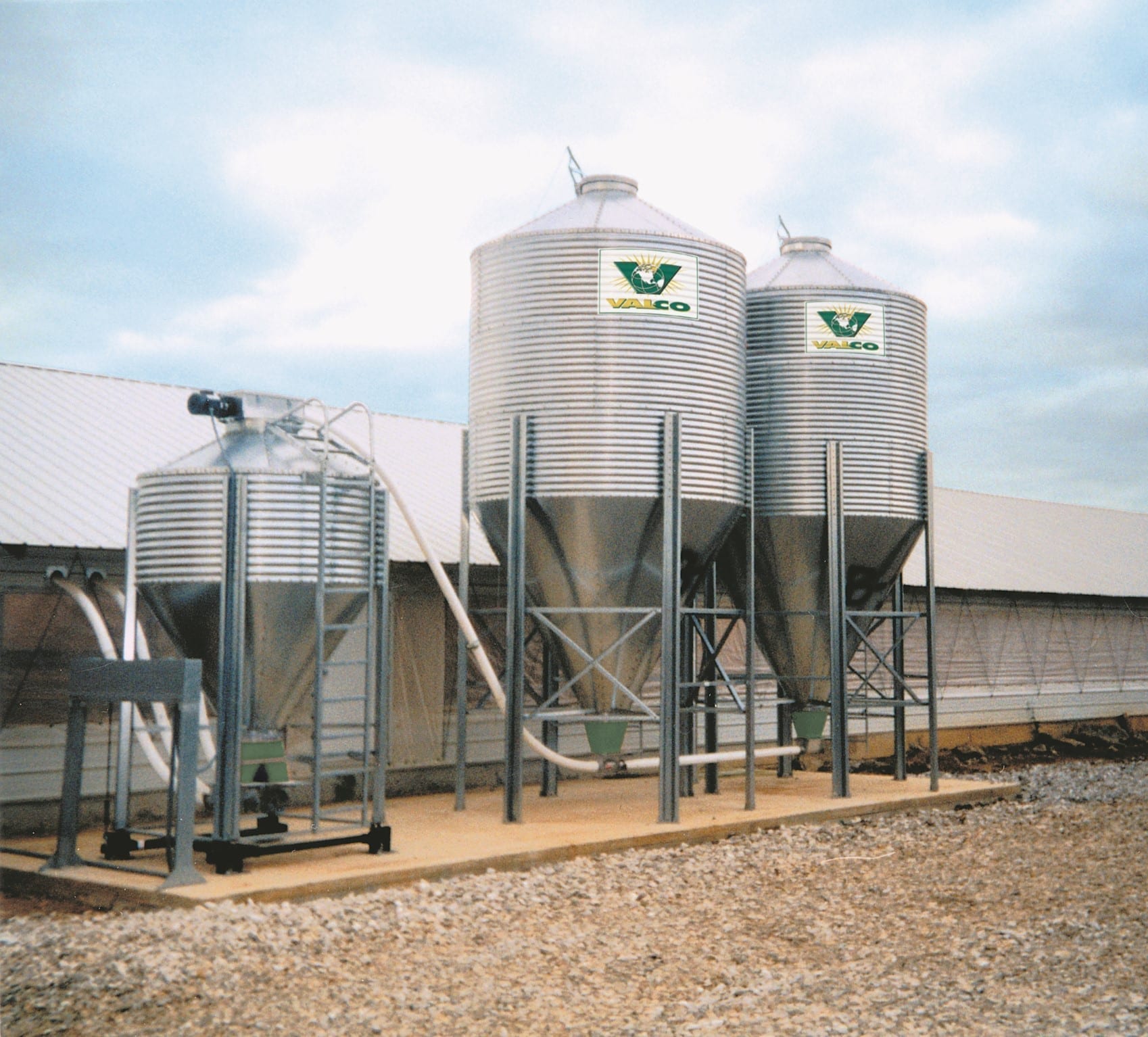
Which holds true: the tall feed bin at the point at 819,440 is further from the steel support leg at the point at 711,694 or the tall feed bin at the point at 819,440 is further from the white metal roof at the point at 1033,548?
the white metal roof at the point at 1033,548

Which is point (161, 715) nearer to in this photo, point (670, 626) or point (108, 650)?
point (108, 650)

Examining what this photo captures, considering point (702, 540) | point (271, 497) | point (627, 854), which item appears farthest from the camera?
point (702, 540)

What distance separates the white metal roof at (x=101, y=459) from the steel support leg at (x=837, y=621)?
4.29 meters

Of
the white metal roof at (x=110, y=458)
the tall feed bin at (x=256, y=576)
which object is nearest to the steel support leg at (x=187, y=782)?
the tall feed bin at (x=256, y=576)

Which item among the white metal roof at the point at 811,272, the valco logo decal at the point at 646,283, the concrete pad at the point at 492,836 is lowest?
the concrete pad at the point at 492,836

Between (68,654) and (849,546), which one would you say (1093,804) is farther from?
(68,654)

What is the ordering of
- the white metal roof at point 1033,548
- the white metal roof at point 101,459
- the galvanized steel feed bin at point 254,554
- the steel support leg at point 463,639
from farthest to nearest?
the white metal roof at point 1033,548 < the steel support leg at point 463,639 < the white metal roof at point 101,459 < the galvanized steel feed bin at point 254,554

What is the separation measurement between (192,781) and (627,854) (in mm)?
4125

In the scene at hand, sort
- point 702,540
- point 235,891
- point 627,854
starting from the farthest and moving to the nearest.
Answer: point 702,540, point 627,854, point 235,891

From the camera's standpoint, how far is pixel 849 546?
1634cm

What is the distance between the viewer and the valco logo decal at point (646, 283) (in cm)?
1350

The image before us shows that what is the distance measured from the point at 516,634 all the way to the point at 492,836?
2.03 metres

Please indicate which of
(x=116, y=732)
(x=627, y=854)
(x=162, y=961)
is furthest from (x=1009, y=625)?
(x=162, y=961)

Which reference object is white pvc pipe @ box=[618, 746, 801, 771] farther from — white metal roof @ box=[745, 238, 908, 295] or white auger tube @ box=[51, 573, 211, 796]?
white metal roof @ box=[745, 238, 908, 295]
